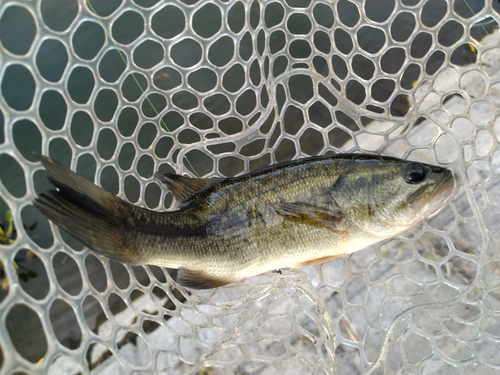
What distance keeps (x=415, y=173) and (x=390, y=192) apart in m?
0.16

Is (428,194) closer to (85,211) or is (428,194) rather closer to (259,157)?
(259,157)

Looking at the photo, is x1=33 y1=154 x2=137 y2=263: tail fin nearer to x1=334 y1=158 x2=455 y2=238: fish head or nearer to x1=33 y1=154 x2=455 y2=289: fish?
x1=33 y1=154 x2=455 y2=289: fish

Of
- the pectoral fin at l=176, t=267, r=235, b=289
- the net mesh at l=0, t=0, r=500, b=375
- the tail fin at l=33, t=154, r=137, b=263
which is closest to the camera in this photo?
the tail fin at l=33, t=154, r=137, b=263

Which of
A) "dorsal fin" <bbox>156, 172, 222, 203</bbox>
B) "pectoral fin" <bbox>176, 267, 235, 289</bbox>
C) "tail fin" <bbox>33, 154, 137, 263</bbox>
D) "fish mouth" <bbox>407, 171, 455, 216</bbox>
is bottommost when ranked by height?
"fish mouth" <bbox>407, 171, 455, 216</bbox>

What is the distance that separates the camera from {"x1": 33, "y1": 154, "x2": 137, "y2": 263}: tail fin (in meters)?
1.53

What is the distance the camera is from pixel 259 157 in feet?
9.17

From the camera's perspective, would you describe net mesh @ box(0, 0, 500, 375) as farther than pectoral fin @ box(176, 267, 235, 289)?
Yes

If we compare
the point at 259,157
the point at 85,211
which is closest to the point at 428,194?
the point at 259,157

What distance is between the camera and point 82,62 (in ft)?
6.68

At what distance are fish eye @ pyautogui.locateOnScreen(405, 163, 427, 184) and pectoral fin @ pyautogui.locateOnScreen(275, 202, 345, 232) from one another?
39cm

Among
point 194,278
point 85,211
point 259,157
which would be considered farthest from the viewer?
point 259,157

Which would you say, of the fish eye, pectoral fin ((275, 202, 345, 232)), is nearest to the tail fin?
pectoral fin ((275, 202, 345, 232))

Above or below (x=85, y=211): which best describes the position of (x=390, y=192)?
below

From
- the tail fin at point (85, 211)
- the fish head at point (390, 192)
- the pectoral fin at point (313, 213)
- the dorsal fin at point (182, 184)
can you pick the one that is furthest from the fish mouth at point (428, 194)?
the tail fin at point (85, 211)
